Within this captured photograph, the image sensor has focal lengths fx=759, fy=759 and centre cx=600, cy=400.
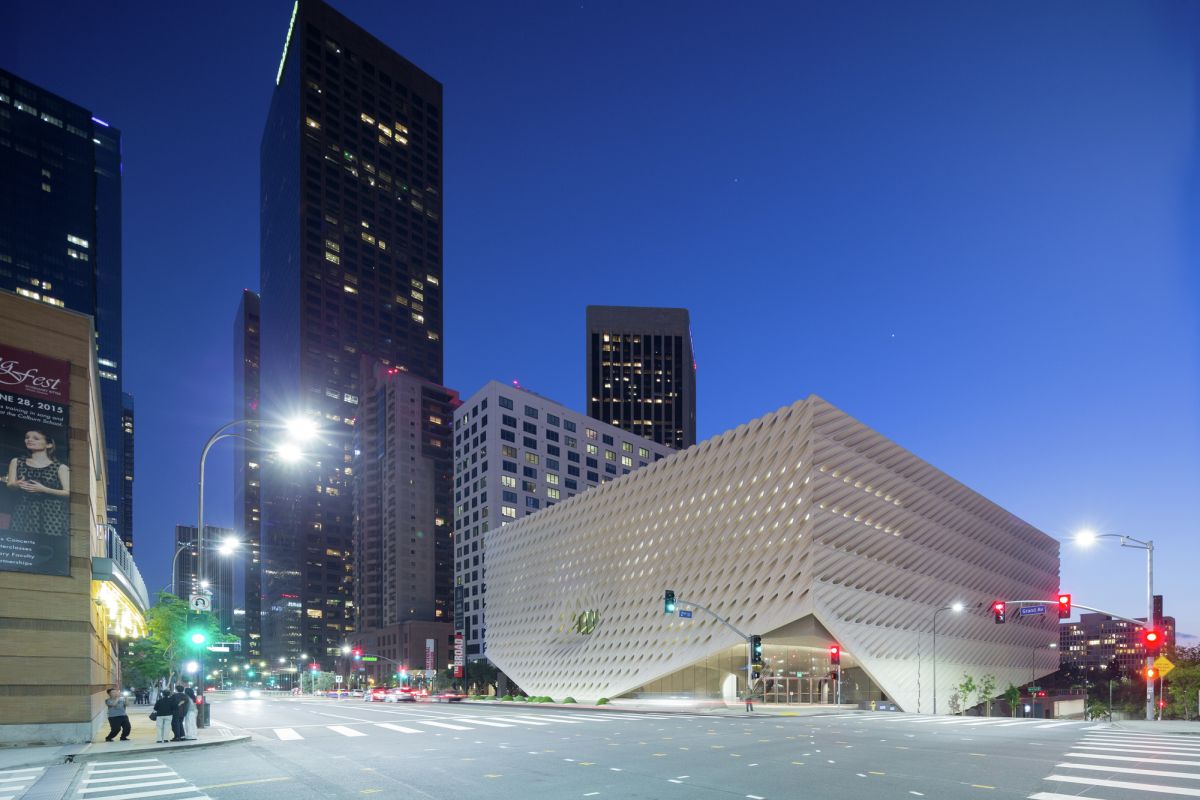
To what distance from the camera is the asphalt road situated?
1409 centimetres

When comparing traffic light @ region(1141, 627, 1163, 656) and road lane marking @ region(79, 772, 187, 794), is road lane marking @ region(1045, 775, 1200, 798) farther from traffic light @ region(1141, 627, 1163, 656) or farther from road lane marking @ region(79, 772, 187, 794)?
traffic light @ region(1141, 627, 1163, 656)

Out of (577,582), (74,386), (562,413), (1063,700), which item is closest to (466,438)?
(562,413)

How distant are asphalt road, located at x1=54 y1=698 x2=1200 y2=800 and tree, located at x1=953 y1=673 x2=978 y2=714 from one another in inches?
1929

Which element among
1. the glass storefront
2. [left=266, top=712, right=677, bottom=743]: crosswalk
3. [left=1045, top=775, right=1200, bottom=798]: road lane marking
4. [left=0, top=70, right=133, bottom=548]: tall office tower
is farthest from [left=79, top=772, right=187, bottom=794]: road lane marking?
[left=0, top=70, right=133, bottom=548]: tall office tower

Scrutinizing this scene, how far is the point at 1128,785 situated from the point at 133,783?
20017 millimetres

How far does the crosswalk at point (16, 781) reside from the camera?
1425 cm

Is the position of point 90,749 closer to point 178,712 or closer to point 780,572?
point 178,712

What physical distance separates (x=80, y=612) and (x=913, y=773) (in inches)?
1015

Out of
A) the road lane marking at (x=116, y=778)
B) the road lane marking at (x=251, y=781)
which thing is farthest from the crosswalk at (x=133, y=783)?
the road lane marking at (x=251, y=781)

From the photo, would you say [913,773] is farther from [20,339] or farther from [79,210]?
[79,210]

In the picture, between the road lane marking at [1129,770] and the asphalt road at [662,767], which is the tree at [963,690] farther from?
the road lane marking at [1129,770]

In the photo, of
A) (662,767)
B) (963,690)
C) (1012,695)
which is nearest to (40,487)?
(662,767)

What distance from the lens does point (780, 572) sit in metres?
58.4

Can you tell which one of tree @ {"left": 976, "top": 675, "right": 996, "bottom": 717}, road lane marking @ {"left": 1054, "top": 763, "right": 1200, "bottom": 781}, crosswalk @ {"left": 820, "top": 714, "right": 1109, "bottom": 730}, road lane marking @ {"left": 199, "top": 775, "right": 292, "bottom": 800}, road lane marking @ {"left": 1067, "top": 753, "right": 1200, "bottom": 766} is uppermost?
road lane marking @ {"left": 199, "top": 775, "right": 292, "bottom": 800}
